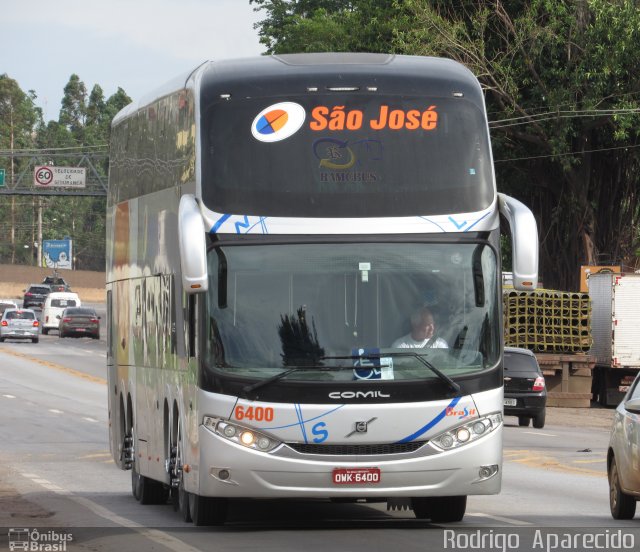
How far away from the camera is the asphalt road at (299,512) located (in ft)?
41.7

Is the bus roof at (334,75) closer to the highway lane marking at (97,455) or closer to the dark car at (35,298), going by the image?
the highway lane marking at (97,455)

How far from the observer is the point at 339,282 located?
42.9 ft

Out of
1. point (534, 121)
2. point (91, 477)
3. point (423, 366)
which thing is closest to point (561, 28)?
point (534, 121)

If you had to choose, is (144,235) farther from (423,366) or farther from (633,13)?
(633,13)

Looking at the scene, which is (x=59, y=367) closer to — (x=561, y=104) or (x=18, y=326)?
(x=18, y=326)

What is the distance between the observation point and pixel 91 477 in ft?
70.1

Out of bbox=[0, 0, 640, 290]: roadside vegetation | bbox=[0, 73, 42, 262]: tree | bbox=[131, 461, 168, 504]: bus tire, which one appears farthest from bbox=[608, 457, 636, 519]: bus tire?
bbox=[0, 73, 42, 262]: tree

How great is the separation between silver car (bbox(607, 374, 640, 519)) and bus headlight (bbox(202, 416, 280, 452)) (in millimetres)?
3304

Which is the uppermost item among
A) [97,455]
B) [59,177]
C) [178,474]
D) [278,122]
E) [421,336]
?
[59,177]

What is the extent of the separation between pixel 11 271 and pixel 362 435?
135084 millimetres

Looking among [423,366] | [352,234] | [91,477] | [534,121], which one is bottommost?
[91,477]

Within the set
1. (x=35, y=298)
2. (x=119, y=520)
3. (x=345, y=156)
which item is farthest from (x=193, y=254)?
(x=35, y=298)

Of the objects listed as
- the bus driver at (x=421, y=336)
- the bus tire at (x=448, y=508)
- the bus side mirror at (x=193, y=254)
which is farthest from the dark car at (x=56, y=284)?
the bus side mirror at (x=193, y=254)

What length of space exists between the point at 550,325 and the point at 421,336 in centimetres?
2630
